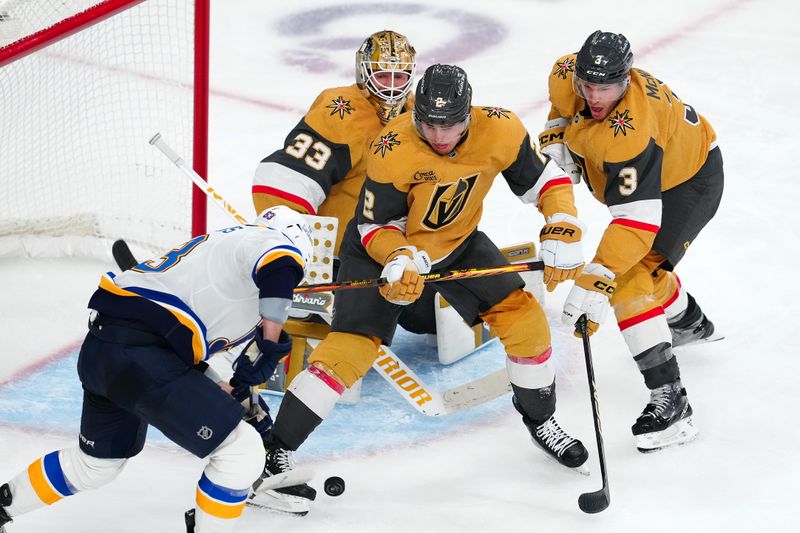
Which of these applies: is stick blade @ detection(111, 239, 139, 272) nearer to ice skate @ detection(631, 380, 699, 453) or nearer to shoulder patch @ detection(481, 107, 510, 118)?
shoulder patch @ detection(481, 107, 510, 118)

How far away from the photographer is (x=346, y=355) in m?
3.12

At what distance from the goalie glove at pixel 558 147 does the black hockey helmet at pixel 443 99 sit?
0.58m

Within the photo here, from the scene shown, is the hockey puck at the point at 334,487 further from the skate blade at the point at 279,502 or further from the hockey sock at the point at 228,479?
the hockey sock at the point at 228,479

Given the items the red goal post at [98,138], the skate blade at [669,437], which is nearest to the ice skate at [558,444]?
the skate blade at [669,437]

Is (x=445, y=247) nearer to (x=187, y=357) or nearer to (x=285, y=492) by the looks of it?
(x=285, y=492)

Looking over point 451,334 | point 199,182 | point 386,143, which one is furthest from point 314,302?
point 386,143

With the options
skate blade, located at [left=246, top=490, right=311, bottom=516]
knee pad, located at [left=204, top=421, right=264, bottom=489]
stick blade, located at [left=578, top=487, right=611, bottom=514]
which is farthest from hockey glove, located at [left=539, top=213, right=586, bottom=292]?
knee pad, located at [left=204, top=421, right=264, bottom=489]

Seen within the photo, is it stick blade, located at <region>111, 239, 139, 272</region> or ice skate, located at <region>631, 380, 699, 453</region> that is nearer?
stick blade, located at <region>111, 239, 139, 272</region>

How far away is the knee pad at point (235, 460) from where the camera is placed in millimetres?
2611

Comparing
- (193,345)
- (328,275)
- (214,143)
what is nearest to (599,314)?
(328,275)

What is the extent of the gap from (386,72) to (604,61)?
706mm

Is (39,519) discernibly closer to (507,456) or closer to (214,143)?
(507,456)

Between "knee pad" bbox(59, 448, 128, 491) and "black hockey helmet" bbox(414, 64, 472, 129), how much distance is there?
1.13m

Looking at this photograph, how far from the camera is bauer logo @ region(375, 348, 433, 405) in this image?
3.53 metres
